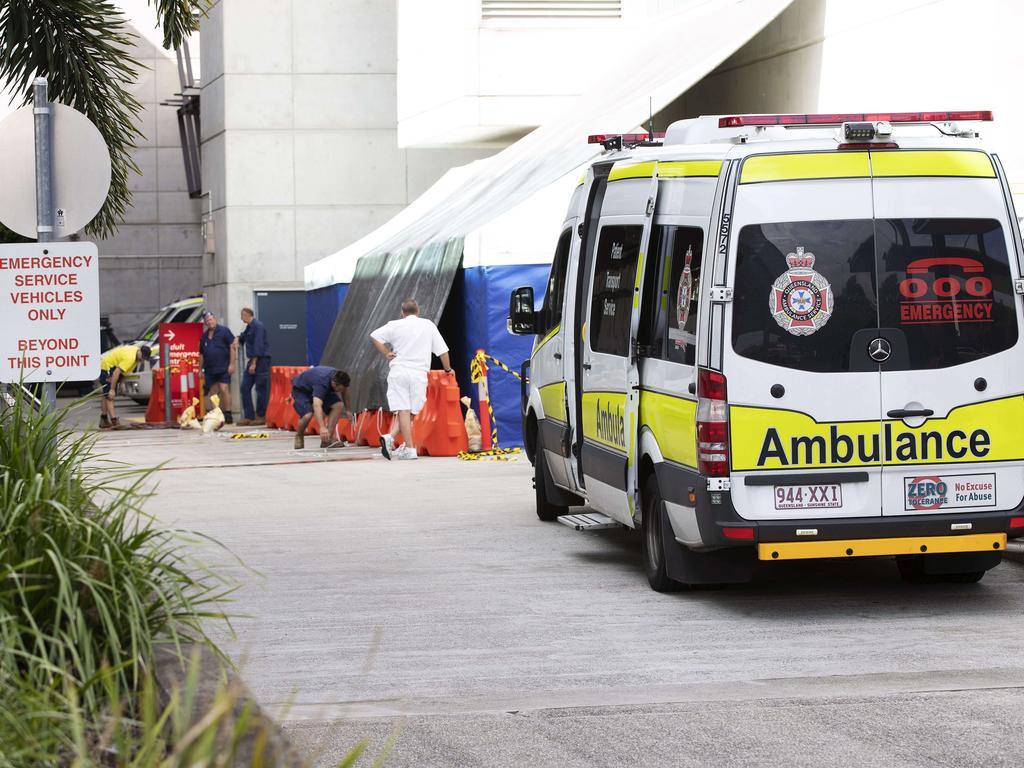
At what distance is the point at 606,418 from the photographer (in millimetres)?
10695

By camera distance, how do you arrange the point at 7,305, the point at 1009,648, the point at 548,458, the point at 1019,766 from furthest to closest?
the point at 548,458 < the point at 7,305 < the point at 1009,648 < the point at 1019,766

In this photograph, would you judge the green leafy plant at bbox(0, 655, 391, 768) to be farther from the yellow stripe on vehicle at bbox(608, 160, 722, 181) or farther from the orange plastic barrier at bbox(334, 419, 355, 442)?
the orange plastic barrier at bbox(334, 419, 355, 442)

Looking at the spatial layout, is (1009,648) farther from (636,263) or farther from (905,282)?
(636,263)

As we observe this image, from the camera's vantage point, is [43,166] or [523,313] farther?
[523,313]

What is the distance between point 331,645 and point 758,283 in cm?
281

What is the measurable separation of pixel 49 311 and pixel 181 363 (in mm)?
20291

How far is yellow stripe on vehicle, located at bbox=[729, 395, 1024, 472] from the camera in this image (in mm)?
8727

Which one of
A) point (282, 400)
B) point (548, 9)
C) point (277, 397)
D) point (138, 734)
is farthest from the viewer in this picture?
point (548, 9)

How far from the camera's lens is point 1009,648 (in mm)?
7941

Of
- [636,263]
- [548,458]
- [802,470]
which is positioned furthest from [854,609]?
[548,458]

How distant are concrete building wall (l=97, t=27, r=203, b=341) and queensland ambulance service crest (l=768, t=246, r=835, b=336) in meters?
36.5

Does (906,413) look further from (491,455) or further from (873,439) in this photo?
(491,455)

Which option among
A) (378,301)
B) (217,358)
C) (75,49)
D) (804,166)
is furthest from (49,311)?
(217,358)

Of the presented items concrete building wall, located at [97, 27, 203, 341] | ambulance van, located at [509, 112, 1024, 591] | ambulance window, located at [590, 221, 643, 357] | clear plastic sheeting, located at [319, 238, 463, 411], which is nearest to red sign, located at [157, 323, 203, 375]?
clear plastic sheeting, located at [319, 238, 463, 411]
